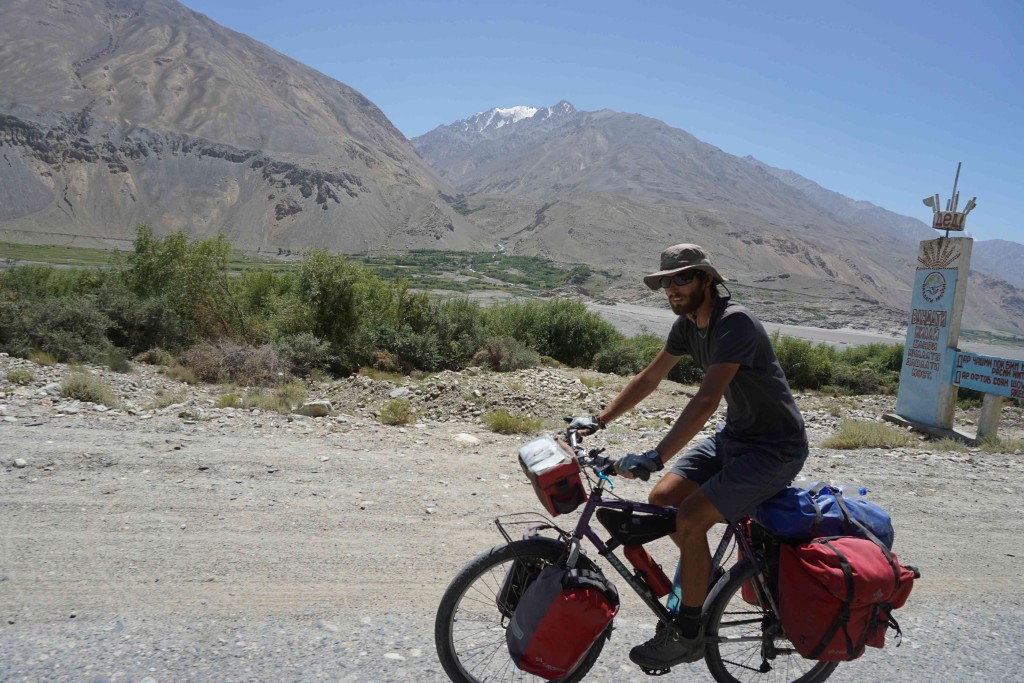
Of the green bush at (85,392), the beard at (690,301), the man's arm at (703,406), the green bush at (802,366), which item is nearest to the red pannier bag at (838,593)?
the man's arm at (703,406)

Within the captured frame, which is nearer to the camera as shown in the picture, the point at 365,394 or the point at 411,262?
the point at 365,394

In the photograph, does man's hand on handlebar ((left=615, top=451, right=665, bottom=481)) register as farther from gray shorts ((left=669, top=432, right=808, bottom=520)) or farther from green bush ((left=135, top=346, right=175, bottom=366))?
green bush ((left=135, top=346, right=175, bottom=366))

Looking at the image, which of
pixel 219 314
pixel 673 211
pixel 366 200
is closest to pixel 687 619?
pixel 219 314

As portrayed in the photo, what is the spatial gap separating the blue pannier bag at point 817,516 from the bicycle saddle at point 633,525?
1.50 ft

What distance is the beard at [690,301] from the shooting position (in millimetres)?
3102

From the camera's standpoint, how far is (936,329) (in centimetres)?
1270

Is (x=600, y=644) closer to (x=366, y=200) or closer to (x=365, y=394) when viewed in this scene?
(x=365, y=394)

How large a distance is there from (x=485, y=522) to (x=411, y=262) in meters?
103

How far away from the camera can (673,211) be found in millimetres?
144875

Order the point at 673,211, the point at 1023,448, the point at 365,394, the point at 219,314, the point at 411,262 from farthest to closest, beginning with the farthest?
the point at 673,211 → the point at 411,262 → the point at 219,314 → the point at 365,394 → the point at 1023,448

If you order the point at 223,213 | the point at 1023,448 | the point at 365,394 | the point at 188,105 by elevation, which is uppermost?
the point at 188,105

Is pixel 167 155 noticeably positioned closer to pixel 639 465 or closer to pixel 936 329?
pixel 936 329

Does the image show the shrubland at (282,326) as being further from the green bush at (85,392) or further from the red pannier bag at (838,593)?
the red pannier bag at (838,593)

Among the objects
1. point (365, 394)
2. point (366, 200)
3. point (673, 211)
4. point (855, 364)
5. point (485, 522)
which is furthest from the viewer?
point (673, 211)
